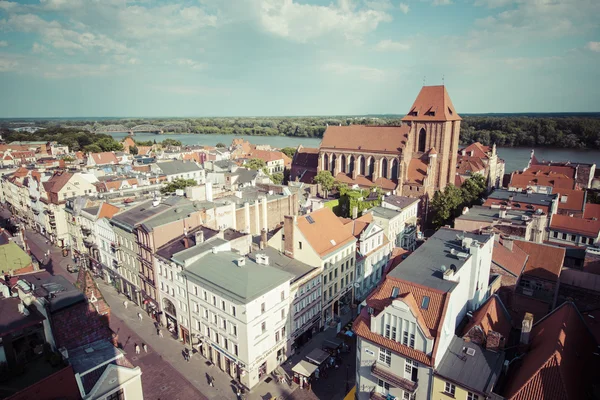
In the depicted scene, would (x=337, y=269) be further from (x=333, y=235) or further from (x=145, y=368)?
(x=145, y=368)

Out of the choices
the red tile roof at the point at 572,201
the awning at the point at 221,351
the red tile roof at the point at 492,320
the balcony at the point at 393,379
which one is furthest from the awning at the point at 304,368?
the red tile roof at the point at 572,201

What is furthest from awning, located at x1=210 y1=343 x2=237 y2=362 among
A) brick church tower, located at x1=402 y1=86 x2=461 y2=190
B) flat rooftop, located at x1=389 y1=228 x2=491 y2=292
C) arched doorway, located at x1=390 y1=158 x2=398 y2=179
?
arched doorway, located at x1=390 y1=158 x2=398 y2=179

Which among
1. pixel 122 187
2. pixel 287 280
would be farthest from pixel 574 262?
pixel 122 187

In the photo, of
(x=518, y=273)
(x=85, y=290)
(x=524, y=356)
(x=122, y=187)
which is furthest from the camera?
(x=122, y=187)

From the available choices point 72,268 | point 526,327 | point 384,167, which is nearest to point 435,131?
point 384,167

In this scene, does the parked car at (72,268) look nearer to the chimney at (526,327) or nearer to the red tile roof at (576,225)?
the chimney at (526,327)

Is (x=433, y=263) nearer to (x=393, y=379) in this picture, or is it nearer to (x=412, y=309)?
(x=412, y=309)
